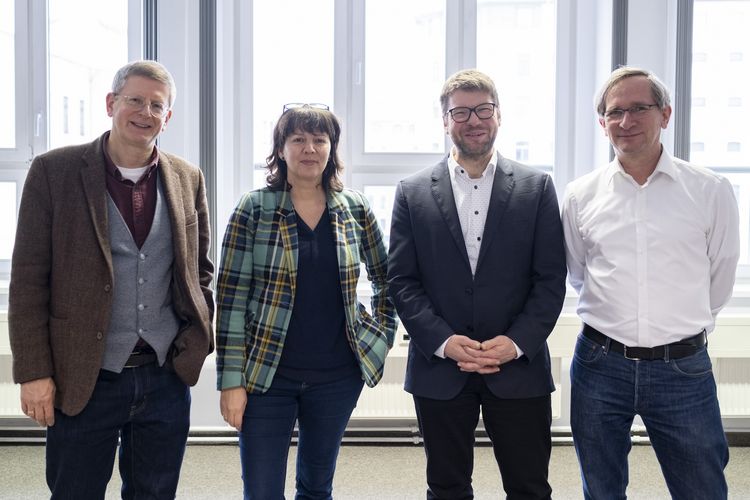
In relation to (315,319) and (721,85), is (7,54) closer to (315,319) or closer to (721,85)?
(315,319)

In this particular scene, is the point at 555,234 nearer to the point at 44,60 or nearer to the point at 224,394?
the point at 224,394

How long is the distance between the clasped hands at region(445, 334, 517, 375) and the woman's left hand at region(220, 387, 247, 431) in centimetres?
61

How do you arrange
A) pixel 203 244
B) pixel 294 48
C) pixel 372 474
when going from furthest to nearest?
1. pixel 294 48
2. pixel 372 474
3. pixel 203 244

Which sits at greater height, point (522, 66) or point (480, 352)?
point (522, 66)

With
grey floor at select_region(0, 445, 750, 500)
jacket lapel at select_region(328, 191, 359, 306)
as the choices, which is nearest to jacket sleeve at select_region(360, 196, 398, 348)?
jacket lapel at select_region(328, 191, 359, 306)

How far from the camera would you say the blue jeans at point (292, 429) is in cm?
197

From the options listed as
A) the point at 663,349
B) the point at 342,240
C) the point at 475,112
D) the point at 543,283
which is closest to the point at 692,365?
the point at 663,349

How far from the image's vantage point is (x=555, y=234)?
79.6 inches

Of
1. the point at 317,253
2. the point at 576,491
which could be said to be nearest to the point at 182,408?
the point at 317,253

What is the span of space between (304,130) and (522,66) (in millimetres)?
2337

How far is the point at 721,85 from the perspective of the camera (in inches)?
152

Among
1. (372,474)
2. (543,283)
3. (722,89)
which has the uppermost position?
(722,89)

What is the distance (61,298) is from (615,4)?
10.3ft

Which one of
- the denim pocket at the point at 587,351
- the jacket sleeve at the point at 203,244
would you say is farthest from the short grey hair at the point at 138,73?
the denim pocket at the point at 587,351
